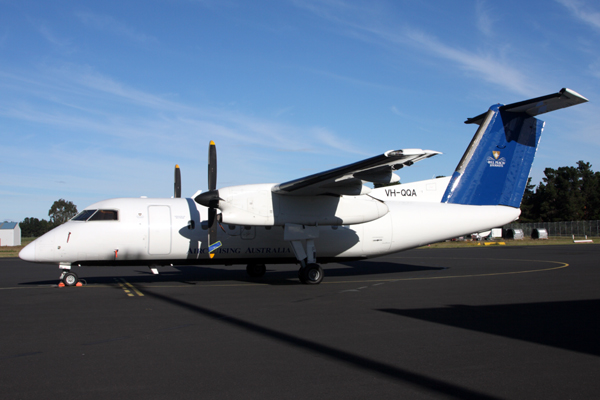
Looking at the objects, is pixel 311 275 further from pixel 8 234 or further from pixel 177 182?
pixel 8 234

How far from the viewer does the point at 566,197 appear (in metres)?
74.2

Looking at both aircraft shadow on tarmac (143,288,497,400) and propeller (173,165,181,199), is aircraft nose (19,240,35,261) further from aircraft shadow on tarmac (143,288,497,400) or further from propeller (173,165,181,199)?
aircraft shadow on tarmac (143,288,497,400)

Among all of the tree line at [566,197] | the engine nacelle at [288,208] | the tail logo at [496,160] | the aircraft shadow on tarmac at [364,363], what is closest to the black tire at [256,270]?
the engine nacelle at [288,208]

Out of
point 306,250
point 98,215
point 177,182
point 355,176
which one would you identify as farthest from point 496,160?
point 98,215

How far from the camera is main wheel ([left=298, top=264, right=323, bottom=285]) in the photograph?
1358 centimetres

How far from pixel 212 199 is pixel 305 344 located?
24.0 feet

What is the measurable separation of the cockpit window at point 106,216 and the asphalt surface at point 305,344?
8.73 ft

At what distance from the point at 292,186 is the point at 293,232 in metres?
1.69

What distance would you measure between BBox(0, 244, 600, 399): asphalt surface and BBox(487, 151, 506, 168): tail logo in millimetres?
5504

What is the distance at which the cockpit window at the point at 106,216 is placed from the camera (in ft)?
44.1

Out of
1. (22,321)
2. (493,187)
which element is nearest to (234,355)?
(22,321)

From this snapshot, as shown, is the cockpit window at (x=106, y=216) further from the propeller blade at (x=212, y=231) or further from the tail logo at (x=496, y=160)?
the tail logo at (x=496, y=160)

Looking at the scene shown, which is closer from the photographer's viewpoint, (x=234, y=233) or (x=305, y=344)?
(x=305, y=344)

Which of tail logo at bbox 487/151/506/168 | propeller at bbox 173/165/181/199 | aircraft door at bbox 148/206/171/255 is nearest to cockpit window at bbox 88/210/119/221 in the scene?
aircraft door at bbox 148/206/171/255
